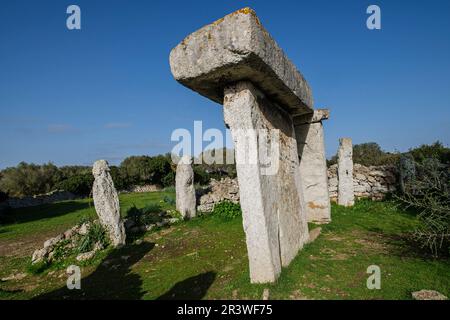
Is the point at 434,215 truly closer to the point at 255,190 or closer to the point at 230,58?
the point at 255,190

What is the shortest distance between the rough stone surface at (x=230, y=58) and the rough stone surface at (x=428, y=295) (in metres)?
3.07

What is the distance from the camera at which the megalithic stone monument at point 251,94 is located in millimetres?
2982

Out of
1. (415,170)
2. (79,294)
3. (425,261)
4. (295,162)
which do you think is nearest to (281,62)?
(295,162)

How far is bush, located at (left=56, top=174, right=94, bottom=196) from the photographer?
2547 centimetres

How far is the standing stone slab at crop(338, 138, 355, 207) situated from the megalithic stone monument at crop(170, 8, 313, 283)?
5.66 metres

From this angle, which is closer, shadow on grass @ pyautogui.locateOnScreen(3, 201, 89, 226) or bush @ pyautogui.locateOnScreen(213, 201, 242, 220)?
bush @ pyautogui.locateOnScreen(213, 201, 242, 220)

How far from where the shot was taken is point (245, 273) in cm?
405

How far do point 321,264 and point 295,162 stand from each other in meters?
1.95

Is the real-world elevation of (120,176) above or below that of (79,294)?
above

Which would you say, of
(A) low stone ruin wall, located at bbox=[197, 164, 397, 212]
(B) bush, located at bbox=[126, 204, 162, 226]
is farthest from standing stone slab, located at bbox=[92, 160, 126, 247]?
(A) low stone ruin wall, located at bbox=[197, 164, 397, 212]

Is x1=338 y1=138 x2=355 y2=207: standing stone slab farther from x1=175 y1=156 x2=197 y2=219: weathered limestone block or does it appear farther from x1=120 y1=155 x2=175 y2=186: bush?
x1=120 y1=155 x2=175 y2=186: bush

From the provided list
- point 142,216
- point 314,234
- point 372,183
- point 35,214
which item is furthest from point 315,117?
point 35,214
